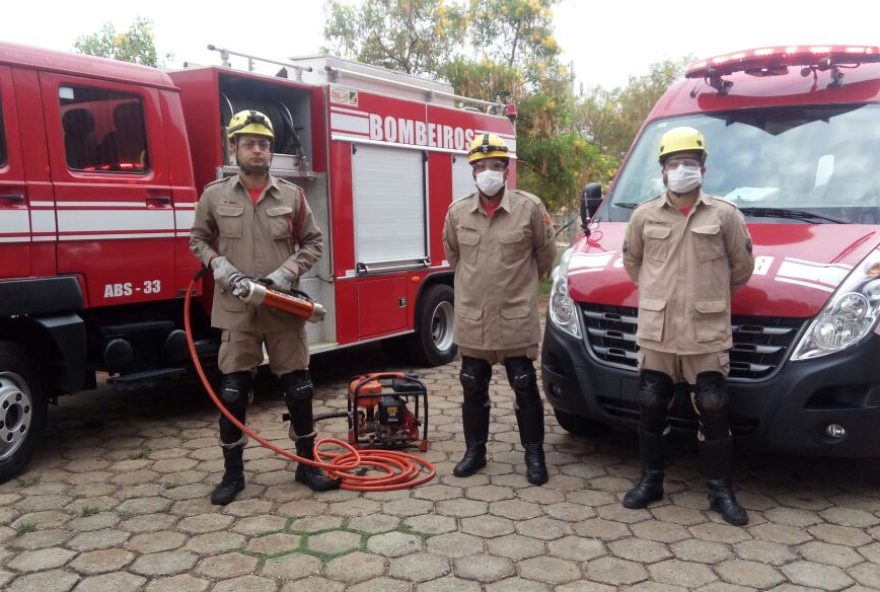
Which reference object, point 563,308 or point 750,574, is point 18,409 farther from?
point 750,574

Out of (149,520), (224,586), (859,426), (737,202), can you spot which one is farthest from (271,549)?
(737,202)

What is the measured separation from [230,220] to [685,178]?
2346mm

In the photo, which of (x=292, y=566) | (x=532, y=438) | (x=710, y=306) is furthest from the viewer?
(x=532, y=438)

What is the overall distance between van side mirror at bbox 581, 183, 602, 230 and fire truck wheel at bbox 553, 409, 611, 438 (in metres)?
1.25

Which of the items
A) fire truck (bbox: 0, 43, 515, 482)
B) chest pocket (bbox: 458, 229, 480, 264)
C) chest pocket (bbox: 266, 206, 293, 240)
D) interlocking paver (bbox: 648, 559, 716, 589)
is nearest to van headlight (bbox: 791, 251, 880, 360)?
interlocking paver (bbox: 648, 559, 716, 589)

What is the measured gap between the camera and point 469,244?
450cm

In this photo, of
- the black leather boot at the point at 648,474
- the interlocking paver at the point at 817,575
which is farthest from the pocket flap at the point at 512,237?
the interlocking paver at the point at 817,575

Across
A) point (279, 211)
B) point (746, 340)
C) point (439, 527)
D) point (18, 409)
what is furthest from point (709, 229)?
point (18, 409)

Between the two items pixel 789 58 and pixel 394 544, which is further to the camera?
pixel 789 58

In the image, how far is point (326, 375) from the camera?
24.4ft

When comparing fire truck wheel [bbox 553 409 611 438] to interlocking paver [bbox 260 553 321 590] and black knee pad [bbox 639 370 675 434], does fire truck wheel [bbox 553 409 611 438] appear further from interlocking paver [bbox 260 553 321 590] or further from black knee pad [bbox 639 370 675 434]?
interlocking paver [bbox 260 553 321 590]

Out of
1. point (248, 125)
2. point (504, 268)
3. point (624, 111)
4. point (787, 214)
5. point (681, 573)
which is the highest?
point (624, 111)

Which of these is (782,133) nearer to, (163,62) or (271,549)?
(271,549)

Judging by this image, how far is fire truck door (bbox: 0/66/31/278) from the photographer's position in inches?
176
